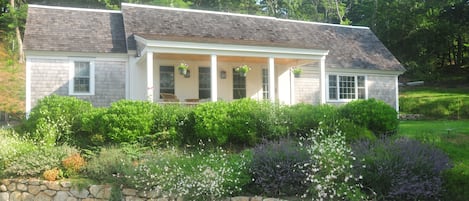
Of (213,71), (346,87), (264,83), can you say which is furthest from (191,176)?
(346,87)

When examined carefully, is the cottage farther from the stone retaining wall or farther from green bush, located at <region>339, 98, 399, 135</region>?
the stone retaining wall

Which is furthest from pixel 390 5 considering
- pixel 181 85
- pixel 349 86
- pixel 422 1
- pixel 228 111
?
pixel 228 111

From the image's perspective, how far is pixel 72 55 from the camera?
14586 mm

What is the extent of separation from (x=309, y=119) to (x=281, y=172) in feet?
10.9

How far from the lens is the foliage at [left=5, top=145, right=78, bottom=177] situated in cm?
805

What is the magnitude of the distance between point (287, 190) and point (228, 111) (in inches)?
138

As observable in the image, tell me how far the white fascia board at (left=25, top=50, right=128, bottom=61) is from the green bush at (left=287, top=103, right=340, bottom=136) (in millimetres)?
7892

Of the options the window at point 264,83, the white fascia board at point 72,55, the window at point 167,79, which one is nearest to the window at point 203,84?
the window at point 167,79

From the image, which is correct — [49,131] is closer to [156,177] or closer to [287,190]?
[156,177]

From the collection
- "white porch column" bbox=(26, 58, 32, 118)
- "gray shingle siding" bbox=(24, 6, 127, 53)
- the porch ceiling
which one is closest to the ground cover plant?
"white porch column" bbox=(26, 58, 32, 118)

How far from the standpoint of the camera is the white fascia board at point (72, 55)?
14148 millimetres

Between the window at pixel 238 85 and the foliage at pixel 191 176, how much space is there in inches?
365

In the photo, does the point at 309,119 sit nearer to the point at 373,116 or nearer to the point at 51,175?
the point at 373,116

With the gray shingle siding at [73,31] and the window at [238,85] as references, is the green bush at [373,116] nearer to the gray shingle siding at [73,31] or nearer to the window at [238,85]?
the window at [238,85]
